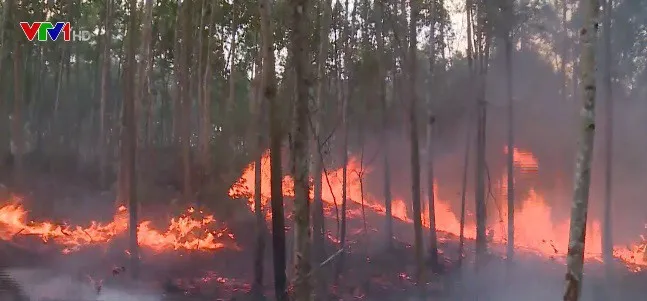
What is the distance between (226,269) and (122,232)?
3.32m

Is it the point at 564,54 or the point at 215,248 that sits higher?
the point at 564,54

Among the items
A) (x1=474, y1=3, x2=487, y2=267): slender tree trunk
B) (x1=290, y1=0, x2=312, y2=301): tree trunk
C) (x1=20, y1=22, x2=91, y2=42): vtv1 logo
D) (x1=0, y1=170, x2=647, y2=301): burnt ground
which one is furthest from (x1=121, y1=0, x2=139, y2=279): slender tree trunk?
(x1=474, y1=3, x2=487, y2=267): slender tree trunk

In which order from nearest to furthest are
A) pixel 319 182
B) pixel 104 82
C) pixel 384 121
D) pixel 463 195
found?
pixel 319 182 → pixel 104 82 → pixel 463 195 → pixel 384 121

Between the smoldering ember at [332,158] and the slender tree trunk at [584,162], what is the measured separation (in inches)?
194

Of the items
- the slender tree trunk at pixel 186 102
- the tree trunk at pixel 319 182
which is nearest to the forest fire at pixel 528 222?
the tree trunk at pixel 319 182

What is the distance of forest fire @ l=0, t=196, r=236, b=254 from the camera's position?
14.7m

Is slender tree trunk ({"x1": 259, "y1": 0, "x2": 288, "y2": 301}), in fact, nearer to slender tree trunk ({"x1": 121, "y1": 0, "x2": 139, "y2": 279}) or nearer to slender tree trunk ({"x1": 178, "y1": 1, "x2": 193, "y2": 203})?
slender tree trunk ({"x1": 121, "y1": 0, "x2": 139, "y2": 279})

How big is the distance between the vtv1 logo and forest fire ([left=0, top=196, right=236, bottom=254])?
6861mm

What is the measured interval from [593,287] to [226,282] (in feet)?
41.3

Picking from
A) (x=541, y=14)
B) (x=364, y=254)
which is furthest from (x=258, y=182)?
(x=541, y=14)

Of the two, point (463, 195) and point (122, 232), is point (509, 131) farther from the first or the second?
point (122, 232)

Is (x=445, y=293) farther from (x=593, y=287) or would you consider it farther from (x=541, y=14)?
(x=541, y=14)

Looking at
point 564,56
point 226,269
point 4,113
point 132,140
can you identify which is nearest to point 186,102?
point 132,140

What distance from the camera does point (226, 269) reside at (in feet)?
50.6
